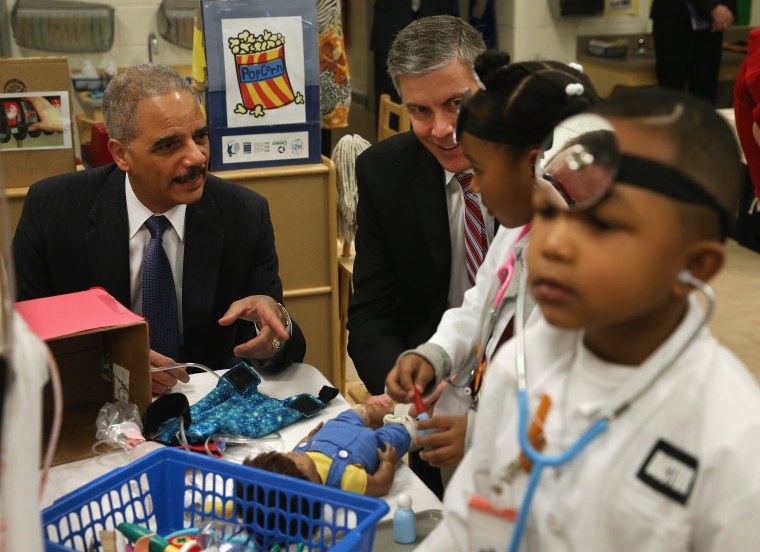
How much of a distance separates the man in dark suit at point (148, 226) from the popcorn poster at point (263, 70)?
0.75m

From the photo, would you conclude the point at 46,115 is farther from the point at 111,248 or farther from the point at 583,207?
the point at 583,207

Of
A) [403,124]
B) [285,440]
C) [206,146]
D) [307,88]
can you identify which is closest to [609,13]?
[403,124]

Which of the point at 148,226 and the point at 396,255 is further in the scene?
the point at 148,226

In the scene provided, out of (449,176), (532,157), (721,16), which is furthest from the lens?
(721,16)

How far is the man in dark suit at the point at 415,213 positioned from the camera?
220 cm

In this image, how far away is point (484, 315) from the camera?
1.58 m

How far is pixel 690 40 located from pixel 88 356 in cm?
558

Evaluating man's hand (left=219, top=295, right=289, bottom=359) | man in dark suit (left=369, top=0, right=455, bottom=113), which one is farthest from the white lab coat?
man in dark suit (left=369, top=0, right=455, bottom=113)

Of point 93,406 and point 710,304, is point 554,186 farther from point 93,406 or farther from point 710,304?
point 93,406

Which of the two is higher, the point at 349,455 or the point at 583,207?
the point at 583,207

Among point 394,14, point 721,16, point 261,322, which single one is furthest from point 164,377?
point 721,16

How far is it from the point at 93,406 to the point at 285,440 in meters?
0.47

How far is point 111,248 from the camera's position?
98.8 inches

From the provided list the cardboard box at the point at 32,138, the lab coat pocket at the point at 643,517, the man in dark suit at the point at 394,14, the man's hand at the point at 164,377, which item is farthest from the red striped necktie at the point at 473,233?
the man in dark suit at the point at 394,14
